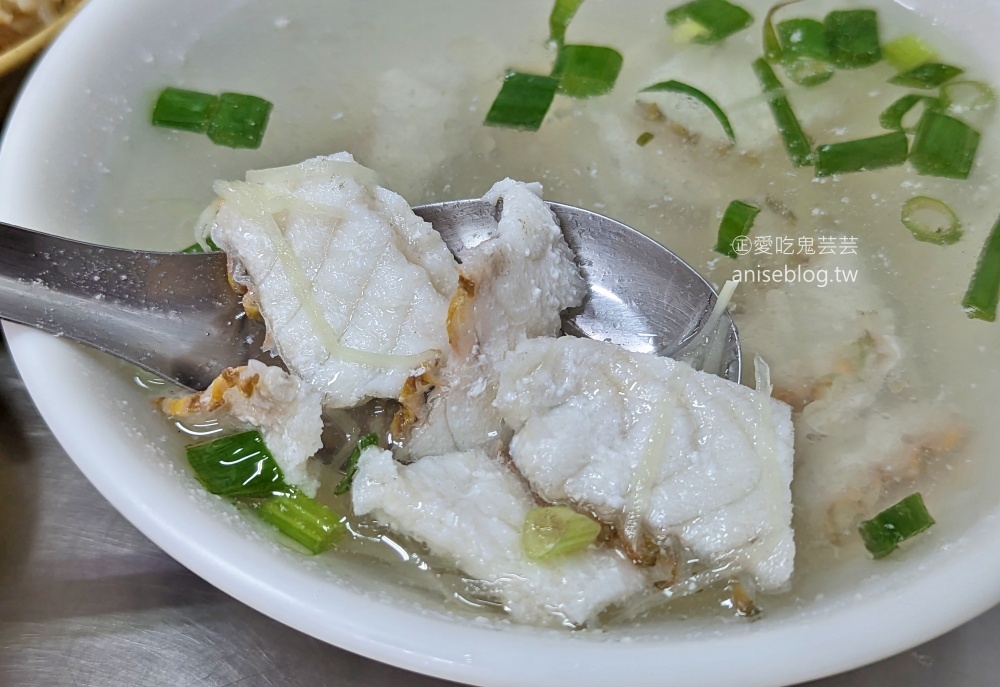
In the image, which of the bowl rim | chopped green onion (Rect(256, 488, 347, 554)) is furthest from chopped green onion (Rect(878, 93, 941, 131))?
the bowl rim

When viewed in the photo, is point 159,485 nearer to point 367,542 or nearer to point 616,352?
point 367,542

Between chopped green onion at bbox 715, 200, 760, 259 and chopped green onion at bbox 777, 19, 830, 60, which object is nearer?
chopped green onion at bbox 715, 200, 760, 259

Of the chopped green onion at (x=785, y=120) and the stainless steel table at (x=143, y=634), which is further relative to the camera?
the chopped green onion at (x=785, y=120)

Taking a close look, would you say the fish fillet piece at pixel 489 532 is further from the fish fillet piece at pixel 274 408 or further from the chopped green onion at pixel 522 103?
the chopped green onion at pixel 522 103

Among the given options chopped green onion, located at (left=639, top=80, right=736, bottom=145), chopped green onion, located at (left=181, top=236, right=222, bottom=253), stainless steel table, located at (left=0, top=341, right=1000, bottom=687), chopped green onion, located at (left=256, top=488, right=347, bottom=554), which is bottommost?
stainless steel table, located at (left=0, top=341, right=1000, bottom=687)

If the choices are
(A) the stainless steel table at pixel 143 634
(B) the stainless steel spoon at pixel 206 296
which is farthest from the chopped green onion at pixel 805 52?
(A) the stainless steel table at pixel 143 634

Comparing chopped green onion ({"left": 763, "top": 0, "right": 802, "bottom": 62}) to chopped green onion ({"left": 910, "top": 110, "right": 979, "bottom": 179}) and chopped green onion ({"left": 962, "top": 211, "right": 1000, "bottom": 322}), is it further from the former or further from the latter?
chopped green onion ({"left": 962, "top": 211, "right": 1000, "bottom": 322})
